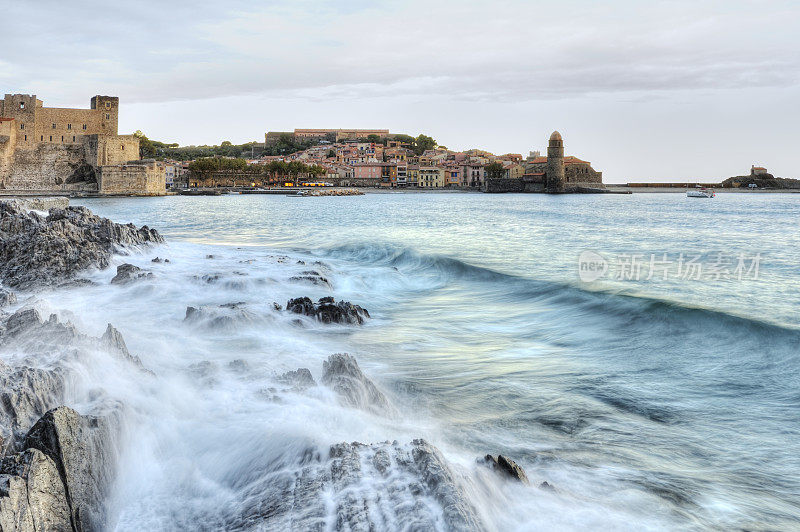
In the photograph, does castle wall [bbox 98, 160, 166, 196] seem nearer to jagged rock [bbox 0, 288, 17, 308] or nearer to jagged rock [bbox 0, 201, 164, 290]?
jagged rock [bbox 0, 201, 164, 290]

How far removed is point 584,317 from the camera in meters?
7.98

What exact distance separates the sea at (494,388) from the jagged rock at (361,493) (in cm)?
6

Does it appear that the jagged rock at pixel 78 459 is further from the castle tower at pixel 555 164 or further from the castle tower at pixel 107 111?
the castle tower at pixel 555 164

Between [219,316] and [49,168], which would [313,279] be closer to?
[219,316]

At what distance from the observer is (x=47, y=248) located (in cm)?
823

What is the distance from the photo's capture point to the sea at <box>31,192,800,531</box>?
2977mm

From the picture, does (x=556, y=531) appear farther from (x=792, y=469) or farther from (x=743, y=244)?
(x=743, y=244)

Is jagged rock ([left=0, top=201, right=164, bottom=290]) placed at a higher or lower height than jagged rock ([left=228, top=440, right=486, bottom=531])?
higher

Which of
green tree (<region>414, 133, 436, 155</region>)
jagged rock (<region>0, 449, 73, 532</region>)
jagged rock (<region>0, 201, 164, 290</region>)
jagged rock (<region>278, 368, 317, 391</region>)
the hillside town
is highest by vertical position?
green tree (<region>414, 133, 436, 155</region>)

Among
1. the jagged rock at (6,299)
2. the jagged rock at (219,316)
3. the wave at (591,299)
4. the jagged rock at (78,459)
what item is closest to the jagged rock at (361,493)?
the jagged rock at (78,459)

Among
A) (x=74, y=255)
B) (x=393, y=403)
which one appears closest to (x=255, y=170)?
(x=74, y=255)

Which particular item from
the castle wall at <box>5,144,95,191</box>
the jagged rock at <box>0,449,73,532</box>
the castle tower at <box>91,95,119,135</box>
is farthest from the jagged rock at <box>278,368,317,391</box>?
the castle tower at <box>91,95,119,135</box>

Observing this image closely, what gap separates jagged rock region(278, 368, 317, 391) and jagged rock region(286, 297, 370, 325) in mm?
2354

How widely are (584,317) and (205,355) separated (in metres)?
5.03
